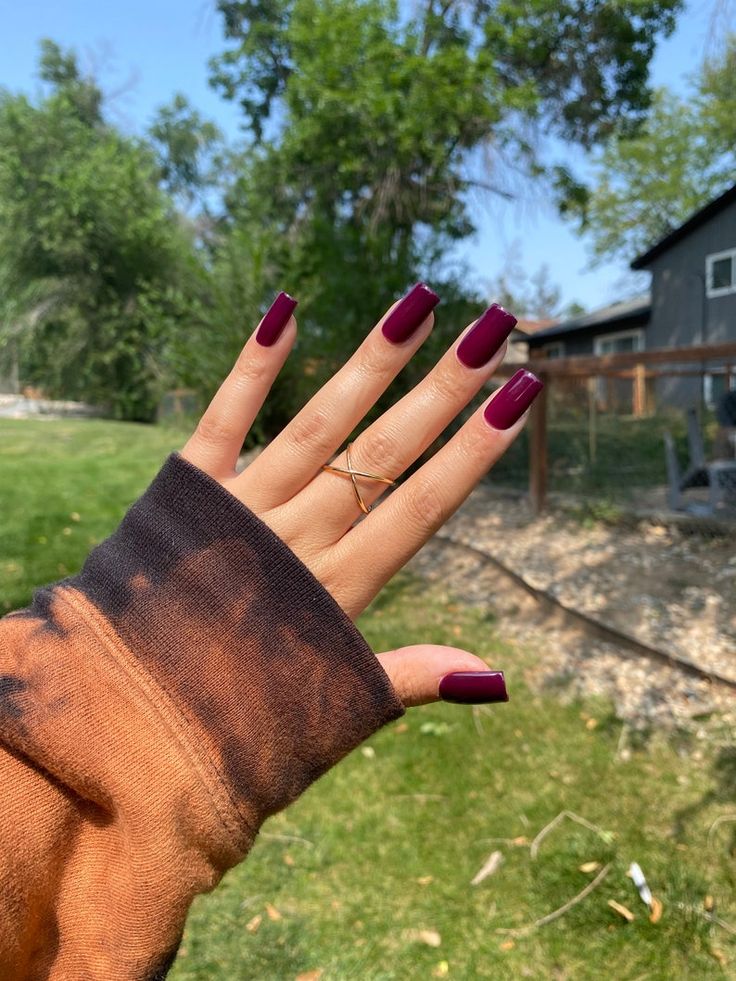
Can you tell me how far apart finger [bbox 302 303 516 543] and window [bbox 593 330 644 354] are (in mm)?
18275

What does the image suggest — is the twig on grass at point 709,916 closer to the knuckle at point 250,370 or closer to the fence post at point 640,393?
the knuckle at point 250,370

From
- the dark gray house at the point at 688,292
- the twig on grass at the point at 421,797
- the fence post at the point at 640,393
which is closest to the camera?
the twig on grass at the point at 421,797

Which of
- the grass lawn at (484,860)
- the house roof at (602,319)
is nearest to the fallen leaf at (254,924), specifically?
the grass lawn at (484,860)

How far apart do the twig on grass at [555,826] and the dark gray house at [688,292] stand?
38.4ft

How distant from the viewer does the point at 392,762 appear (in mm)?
3188

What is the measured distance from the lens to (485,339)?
3.84ft

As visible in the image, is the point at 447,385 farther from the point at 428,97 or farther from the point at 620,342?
the point at 620,342

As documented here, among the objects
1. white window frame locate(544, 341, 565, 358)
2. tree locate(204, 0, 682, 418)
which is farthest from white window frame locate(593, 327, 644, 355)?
tree locate(204, 0, 682, 418)

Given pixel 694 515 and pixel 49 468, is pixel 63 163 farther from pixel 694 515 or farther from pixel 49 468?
pixel 694 515

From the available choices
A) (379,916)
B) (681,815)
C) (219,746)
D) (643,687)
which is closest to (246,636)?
(219,746)

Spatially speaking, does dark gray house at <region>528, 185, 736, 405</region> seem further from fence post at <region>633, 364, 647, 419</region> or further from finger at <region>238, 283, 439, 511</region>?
finger at <region>238, 283, 439, 511</region>

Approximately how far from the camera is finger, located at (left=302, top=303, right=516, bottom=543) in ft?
3.83

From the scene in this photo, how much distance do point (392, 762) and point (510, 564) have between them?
2561mm

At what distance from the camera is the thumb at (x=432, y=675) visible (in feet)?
3.52
